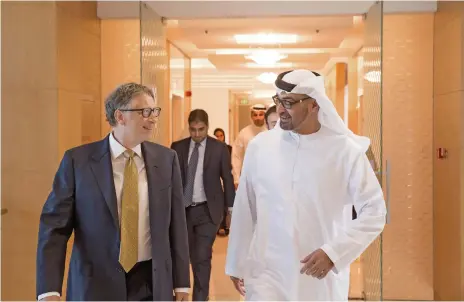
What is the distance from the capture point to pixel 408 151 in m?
6.32

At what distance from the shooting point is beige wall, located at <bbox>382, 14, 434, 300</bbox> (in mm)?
6238

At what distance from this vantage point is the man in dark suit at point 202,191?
17.8ft

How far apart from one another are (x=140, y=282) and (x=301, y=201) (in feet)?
2.54

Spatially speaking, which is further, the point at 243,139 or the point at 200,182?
the point at 243,139

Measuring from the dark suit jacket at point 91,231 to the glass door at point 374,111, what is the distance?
8.89 ft

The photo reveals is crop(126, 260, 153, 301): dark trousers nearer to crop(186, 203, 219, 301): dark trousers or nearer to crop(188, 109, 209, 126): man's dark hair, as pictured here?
crop(186, 203, 219, 301): dark trousers

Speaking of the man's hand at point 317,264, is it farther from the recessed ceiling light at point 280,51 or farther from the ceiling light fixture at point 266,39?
the recessed ceiling light at point 280,51

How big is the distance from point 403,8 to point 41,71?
3.31 meters

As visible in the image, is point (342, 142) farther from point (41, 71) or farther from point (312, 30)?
point (312, 30)

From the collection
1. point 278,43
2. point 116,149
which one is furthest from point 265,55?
point 116,149

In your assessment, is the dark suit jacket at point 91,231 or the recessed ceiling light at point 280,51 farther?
the recessed ceiling light at point 280,51

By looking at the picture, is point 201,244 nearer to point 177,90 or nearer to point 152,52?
point 152,52

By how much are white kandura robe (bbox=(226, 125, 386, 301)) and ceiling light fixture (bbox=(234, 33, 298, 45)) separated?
643cm

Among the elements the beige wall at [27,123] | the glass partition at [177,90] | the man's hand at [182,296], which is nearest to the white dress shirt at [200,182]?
the beige wall at [27,123]
